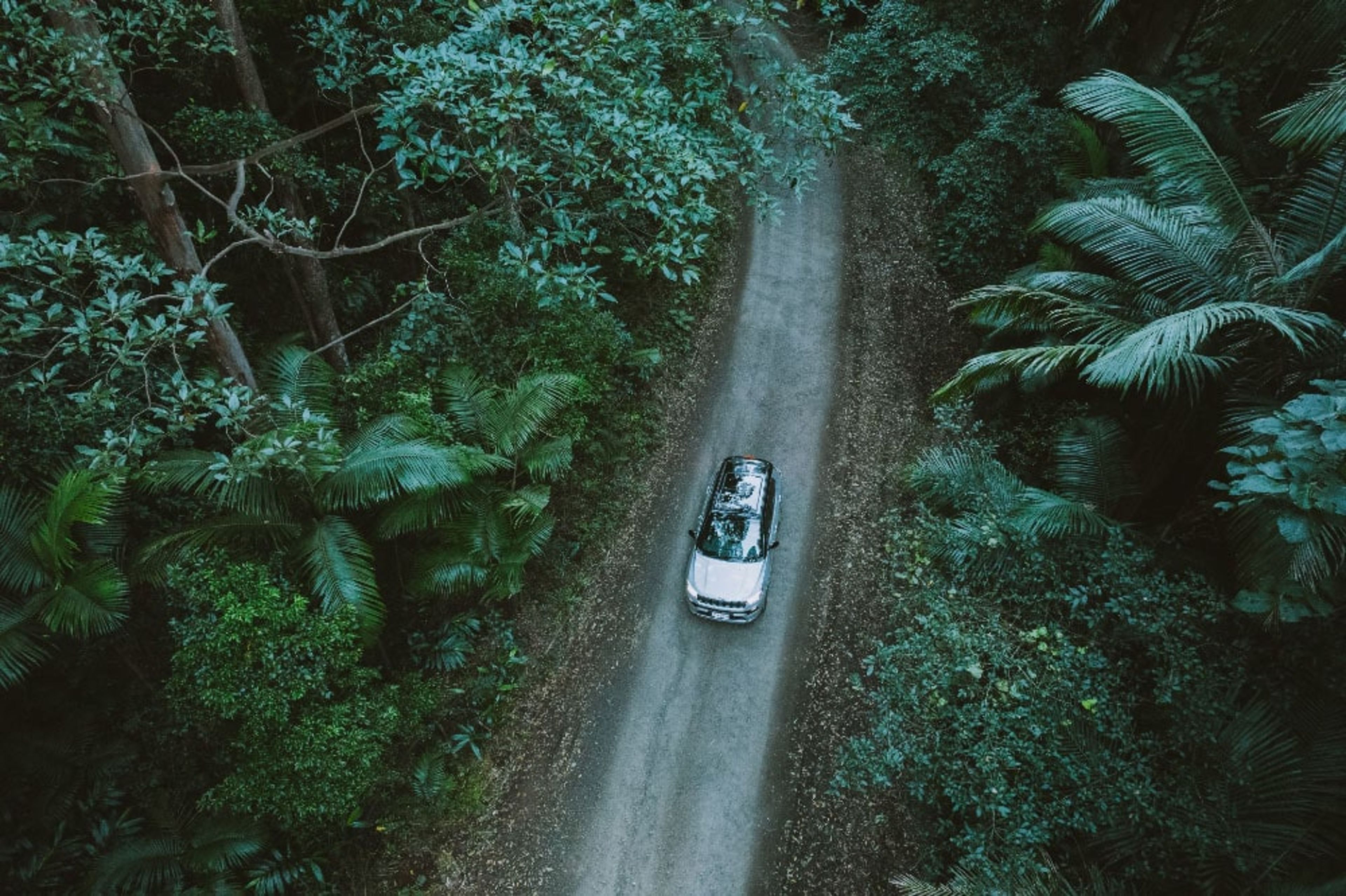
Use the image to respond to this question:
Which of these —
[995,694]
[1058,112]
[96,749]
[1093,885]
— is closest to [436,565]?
[96,749]

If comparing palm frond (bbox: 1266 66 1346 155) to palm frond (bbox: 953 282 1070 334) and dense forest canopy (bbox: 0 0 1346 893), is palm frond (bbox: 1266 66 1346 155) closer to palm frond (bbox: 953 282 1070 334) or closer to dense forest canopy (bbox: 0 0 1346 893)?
dense forest canopy (bbox: 0 0 1346 893)

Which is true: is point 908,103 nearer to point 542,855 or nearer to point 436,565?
point 436,565

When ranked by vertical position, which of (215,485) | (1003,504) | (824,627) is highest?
(215,485)

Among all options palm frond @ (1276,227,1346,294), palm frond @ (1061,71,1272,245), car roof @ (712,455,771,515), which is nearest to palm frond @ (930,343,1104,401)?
palm frond @ (1276,227,1346,294)

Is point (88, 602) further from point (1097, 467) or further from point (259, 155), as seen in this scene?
point (1097, 467)

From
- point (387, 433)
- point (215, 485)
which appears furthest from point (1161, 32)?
point (215, 485)

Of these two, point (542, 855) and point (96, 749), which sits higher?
point (96, 749)
